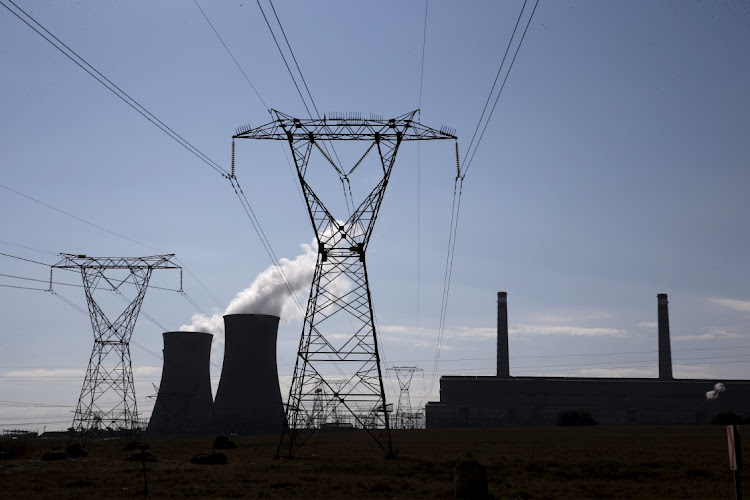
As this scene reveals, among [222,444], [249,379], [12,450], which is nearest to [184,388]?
[249,379]

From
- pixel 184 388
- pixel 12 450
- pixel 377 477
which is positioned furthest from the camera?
pixel 184 388

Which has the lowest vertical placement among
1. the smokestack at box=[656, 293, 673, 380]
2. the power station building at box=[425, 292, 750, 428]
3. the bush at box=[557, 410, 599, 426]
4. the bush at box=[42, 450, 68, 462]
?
the bush at box=[42, 450, 68, 462]

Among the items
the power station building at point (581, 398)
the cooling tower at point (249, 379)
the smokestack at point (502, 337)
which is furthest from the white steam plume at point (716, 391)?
the cooling tower at point (249, 379)

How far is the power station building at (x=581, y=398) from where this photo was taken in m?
106

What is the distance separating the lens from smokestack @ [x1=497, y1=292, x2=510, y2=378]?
359 feet

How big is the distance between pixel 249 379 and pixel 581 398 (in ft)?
192

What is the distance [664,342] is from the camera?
110 meters

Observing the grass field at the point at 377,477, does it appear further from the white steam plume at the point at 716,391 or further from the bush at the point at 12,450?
the white steam plume at the point at 716,391

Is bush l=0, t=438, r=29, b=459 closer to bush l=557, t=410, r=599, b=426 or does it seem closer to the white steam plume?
bush l=557, t=410, r=599, b=426

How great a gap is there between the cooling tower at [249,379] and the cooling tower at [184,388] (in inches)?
185

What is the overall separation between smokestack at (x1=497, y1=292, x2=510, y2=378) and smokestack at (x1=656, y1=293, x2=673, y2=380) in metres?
21.0

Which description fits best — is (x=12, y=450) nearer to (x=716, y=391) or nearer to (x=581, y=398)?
(x=581, y=398)

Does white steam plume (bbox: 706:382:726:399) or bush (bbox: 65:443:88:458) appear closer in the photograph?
bush (bbox: 65:443:88:458)

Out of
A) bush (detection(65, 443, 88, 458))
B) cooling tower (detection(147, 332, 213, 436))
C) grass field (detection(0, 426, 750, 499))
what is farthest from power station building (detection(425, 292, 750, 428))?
grass field (detection(0, 426, 750, 499))
